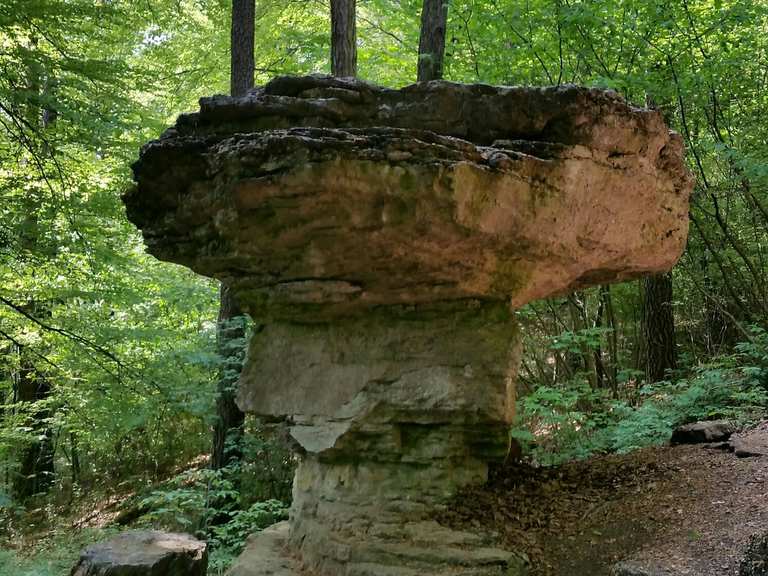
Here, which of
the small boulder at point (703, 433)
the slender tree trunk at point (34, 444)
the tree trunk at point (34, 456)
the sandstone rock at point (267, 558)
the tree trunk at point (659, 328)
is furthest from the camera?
the tree trunk at point (34, 456)

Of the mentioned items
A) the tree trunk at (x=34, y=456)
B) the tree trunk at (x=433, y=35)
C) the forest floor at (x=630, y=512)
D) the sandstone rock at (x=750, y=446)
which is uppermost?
the tree trunk at (x=433, y=35)

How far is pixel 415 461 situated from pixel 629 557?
4.89ft

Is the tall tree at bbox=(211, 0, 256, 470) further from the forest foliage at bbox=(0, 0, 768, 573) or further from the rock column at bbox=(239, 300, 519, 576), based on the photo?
the rock column at bbox=(239, 300, 519, 576)

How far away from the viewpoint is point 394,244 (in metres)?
3.94

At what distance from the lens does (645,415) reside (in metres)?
7.04

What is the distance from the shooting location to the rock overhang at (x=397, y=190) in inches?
144

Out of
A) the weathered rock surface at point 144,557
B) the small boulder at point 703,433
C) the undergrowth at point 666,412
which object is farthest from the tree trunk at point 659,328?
the weathered rock surface at point 144,557

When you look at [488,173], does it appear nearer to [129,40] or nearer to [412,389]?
[412,389]

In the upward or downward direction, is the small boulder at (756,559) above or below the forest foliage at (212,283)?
below

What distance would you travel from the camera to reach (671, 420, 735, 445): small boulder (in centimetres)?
536

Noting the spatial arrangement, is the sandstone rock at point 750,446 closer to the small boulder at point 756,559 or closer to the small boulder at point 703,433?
the small boulder at point 703,433

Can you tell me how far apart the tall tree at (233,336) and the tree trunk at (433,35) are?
8.51 ft

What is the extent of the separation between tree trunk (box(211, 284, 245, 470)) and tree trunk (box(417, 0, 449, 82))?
4.11m

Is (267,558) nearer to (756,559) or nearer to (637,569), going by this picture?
(637,569)
